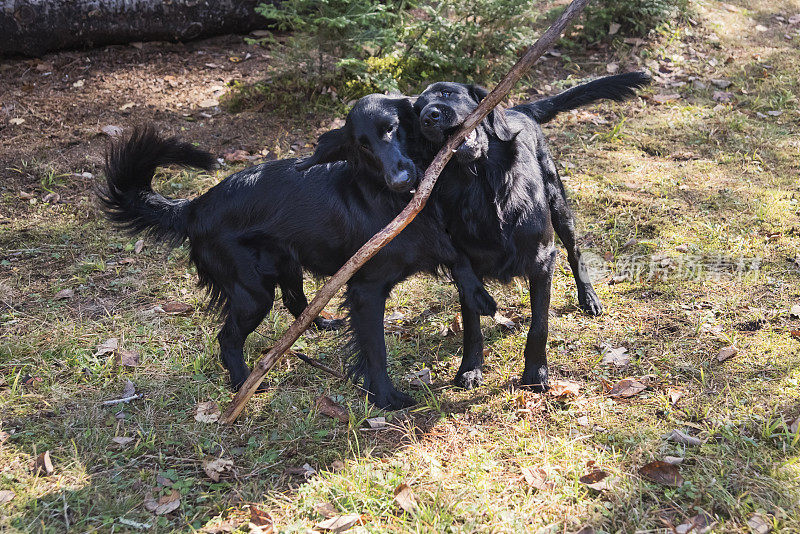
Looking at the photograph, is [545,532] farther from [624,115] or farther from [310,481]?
[624,115]

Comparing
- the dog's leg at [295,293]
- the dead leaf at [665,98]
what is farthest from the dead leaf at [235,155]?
the dead leaf at [665,98]

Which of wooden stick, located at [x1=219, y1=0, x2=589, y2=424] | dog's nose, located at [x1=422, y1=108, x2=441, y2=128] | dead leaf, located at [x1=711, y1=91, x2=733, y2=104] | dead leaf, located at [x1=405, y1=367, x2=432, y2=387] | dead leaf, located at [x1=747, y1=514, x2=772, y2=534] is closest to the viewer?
dead leaf, located at [x1=747, y1=514, x2=772, y2=534]

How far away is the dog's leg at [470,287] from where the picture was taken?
313cm

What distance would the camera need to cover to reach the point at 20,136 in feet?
17.6

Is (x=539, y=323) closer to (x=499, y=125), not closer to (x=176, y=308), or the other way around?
(x=499, y=125)

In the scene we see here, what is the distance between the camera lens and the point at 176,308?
3.95 m

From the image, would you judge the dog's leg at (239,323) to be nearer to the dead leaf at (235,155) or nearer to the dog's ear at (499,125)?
the dog's ear at (499,125)

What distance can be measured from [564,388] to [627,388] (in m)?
0.30

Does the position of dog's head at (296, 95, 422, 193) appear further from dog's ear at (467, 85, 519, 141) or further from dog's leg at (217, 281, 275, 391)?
dog's leg at (217, 281, 275, 391)

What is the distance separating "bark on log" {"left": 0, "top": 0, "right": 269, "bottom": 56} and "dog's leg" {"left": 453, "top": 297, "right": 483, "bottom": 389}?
4615 mm

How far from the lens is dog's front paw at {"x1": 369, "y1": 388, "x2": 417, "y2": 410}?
126 inches

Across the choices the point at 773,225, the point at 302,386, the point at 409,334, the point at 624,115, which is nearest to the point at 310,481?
the point at 302,386

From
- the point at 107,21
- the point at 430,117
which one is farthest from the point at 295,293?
the point at 107,21

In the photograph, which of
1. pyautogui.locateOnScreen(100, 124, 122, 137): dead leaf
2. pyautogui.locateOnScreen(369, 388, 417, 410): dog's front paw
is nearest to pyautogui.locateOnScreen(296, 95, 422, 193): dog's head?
pyautogui.locateOnScreen(369, 388, 417, 410): dog's front paw
